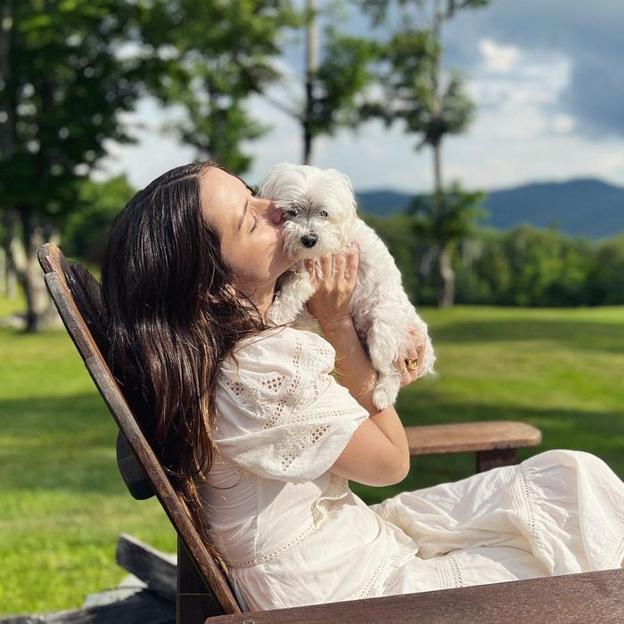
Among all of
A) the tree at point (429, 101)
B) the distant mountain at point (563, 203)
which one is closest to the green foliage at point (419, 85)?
the tree at point (429, 101)

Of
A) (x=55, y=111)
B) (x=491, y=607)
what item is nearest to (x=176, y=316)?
(x=491, y=607)

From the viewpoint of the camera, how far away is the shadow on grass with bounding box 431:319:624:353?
16594mm

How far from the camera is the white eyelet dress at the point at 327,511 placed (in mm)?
1890

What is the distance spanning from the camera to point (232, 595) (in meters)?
1.83

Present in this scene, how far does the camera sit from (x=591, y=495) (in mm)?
2084

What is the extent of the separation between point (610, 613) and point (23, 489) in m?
6.04

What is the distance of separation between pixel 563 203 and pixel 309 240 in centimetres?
16746

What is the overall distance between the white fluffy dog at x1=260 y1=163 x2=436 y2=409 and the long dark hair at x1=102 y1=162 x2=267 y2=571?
182 millimetres

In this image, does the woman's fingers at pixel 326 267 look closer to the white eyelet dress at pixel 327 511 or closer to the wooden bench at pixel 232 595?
the white eyelet dress at pixel 327 511

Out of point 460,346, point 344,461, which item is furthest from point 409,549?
point 460,346

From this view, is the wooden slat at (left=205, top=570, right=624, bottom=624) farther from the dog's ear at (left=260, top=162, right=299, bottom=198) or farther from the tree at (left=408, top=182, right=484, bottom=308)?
the tree at (left=408, top=182, right=484, bottom=308)

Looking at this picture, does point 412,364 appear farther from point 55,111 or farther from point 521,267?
point 521,267

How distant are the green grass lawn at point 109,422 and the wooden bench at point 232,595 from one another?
2.44m

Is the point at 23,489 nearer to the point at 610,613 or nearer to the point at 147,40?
the point at 610,613
